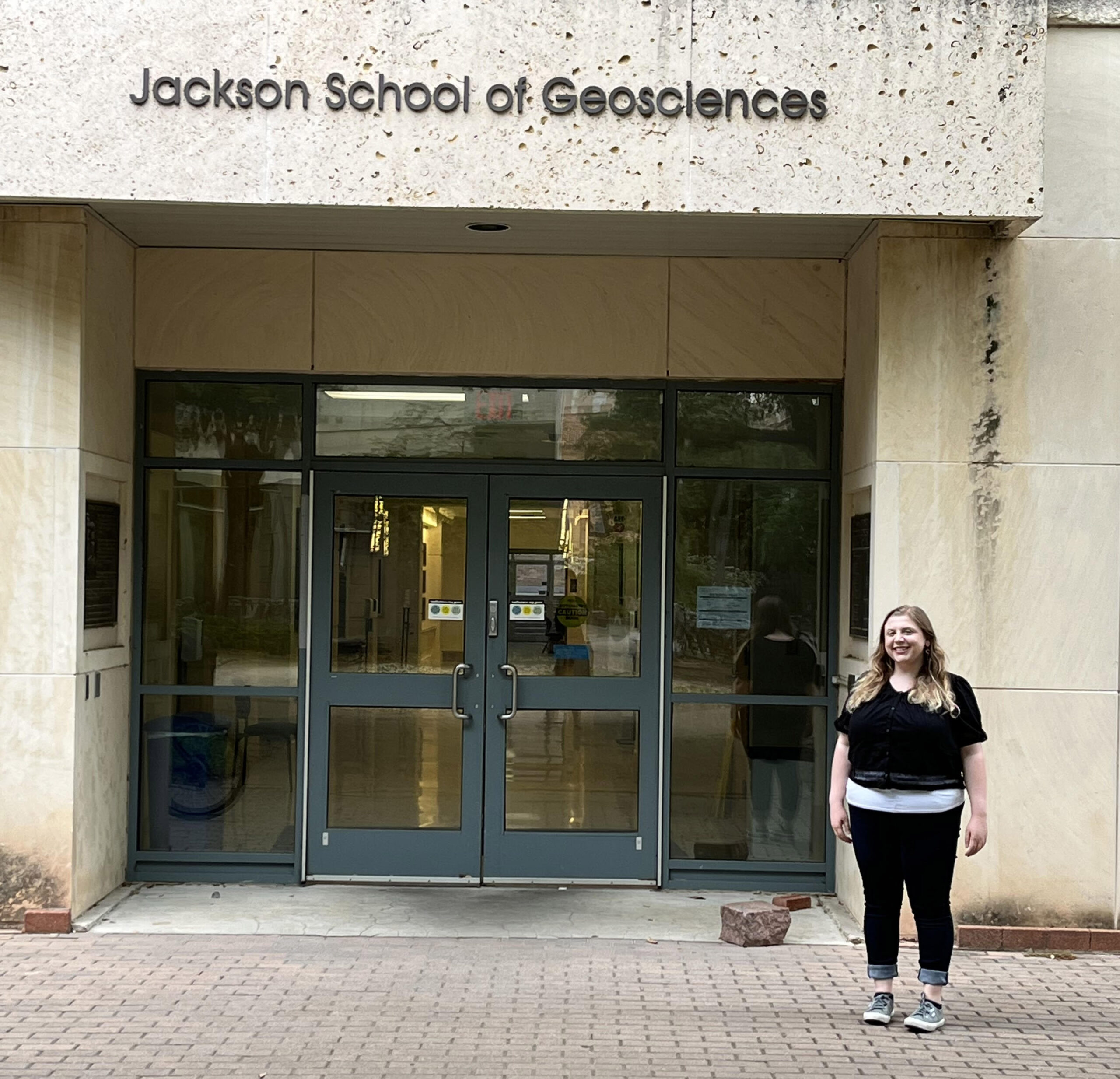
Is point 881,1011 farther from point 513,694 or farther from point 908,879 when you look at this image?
point 513,694

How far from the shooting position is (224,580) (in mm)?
8148

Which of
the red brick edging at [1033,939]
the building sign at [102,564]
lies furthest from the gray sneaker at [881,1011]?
the building sign at [102,564]

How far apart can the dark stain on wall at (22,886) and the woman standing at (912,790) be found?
390 centimetres

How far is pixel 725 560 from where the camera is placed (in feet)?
26.8

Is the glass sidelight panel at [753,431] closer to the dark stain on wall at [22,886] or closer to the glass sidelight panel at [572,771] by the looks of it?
the glass sidelight panel at [572,771]

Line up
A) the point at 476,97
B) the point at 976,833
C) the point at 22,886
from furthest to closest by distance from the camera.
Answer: the point at 22,886 → the point at 476,97 → the point at 976,833

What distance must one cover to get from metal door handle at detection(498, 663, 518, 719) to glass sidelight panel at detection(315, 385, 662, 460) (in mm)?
1197

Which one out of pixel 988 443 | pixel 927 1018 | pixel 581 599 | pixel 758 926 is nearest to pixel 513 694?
pixel 581 599

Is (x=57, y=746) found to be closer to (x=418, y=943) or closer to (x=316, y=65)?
(x=418, y=943)

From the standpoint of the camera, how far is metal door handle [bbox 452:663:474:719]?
8.05 meters

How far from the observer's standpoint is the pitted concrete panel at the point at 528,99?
21.0 feet

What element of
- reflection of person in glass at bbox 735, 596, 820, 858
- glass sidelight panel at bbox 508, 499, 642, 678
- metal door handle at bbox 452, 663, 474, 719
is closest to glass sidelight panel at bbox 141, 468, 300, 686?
metal door handle at bbox 452, 663, 474, 719

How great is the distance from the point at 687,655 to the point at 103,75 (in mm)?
4273

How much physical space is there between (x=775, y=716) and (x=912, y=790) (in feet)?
8.33
